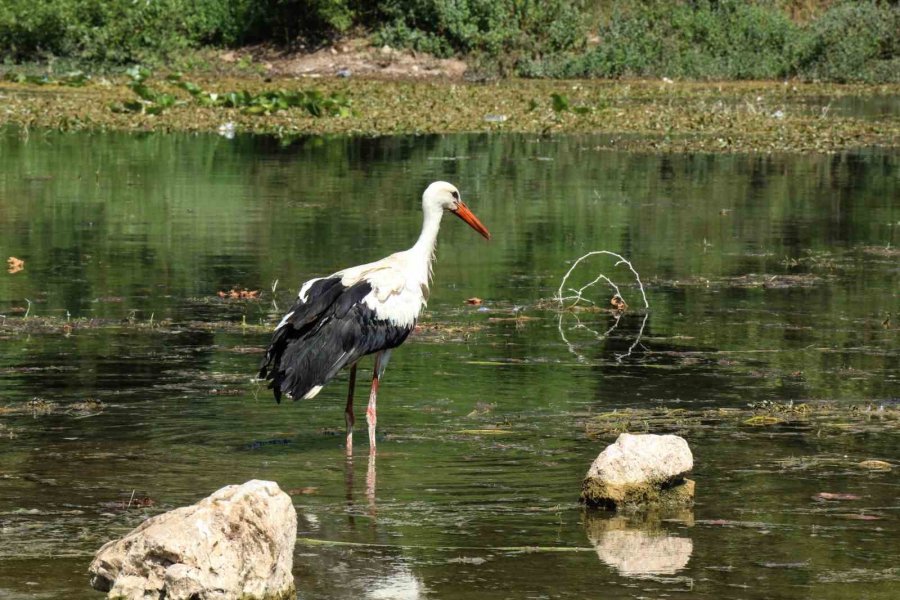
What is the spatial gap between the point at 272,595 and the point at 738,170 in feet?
62.7

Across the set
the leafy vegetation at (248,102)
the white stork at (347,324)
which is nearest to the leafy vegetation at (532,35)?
the leafy vegetation at (248,102)

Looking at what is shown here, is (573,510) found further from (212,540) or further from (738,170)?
(738,170)

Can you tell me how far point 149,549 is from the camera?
5.80 metres

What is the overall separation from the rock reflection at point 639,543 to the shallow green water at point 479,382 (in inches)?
0.7

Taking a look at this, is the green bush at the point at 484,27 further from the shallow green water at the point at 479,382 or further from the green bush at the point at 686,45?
the shallow green water at the point at 479,382

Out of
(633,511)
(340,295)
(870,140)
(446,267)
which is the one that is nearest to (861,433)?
(633,511)

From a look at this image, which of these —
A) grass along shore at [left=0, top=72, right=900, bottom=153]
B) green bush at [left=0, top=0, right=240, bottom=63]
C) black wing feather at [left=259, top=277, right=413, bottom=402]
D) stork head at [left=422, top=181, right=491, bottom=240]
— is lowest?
black wing feather at [left=259, top=277, right=413, bottom=402]

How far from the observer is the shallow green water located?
6965mm

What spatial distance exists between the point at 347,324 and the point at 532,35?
37.4m

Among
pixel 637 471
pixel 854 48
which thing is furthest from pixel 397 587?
pixel 854 48

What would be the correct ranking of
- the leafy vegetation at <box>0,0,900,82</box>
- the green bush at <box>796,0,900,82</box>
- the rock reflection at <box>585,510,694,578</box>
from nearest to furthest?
the rock reflection at <box>585,510,694,578</box> → the leafy vegetation at <box>0,0,900,82</box> → the green bush at <box>796,0,900,82</box>

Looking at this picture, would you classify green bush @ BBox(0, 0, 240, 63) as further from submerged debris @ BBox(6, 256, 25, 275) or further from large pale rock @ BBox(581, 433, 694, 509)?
large pale rock @ BBox(581, 433, 694, 509)

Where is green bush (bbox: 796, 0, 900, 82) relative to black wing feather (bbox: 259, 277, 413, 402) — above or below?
above

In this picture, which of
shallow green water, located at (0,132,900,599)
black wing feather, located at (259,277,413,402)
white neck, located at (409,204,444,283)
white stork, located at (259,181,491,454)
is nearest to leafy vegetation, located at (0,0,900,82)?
shallow green water, located at (0,132,900,599)
